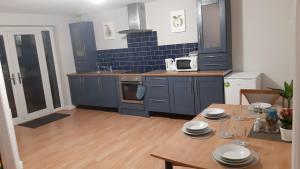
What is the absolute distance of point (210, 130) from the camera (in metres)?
1.61

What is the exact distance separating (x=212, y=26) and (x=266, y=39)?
853 mm

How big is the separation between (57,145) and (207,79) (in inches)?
98.1

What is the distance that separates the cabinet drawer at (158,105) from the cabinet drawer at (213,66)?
86 cm

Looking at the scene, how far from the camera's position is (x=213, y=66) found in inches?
150

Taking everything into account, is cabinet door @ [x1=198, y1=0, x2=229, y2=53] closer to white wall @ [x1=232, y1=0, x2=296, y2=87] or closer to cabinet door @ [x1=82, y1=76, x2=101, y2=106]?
white wall @ [x1=232, y1=0, x2=296, y2=87]

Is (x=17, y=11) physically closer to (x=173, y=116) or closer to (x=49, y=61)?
(x=49, y=61)

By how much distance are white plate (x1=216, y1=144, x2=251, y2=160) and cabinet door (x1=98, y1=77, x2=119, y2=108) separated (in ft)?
11.7

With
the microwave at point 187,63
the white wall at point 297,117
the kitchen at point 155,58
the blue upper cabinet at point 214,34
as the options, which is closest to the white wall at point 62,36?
the kitchen at point 155,58

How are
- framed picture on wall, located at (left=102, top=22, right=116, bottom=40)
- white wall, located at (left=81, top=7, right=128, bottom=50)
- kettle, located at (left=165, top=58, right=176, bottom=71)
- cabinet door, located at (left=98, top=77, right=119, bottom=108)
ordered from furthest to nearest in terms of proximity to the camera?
framed picture on wall, located at (left=102, top=22, right=116, bottom=40)
white wall, located at (left=81, top=7, right=128, bottom=50)
cabinet door, located at (left=98, top=77, right=119, bottom=108)
kettle, located at (left=165, top=58, right=176, bottom=71)

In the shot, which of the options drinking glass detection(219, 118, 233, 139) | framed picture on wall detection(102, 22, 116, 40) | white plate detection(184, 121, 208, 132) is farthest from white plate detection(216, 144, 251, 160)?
framed picture on wall detection(102, 22, 116, 40)

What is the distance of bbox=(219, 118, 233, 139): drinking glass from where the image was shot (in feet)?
4.97

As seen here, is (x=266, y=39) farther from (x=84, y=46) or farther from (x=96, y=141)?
(x=84, y=46)

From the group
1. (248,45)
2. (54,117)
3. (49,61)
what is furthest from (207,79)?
(49,61)

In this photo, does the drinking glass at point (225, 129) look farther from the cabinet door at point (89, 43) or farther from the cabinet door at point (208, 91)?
the cabinet door at point (89, 43)
